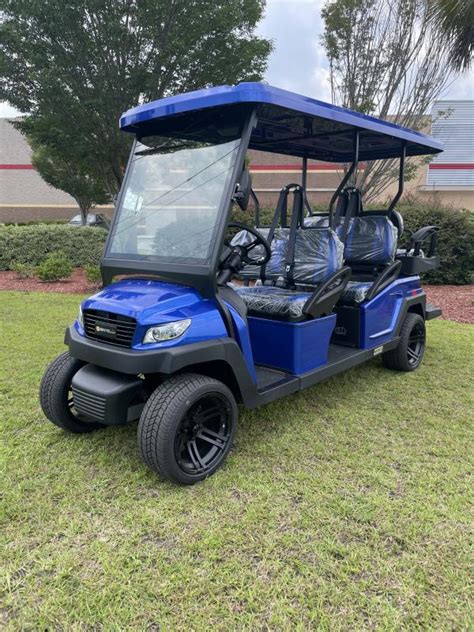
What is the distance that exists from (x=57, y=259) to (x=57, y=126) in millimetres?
2541

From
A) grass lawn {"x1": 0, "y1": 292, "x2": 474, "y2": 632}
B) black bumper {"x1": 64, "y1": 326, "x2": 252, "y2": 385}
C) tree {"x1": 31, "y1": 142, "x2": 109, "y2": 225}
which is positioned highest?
tree {"x1": 31, "y1": 142, "x2": 109, "y2": 225}

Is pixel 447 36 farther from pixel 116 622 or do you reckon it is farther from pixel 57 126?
pixel 116 622

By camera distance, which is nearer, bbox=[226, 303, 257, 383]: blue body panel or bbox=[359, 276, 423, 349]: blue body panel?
bbox=[226, 303, 257, 383]: blue body panel

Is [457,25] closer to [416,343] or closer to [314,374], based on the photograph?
[416,343]

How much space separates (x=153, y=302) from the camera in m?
2.39

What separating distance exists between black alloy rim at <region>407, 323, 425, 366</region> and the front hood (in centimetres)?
258

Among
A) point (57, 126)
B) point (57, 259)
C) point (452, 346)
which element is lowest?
point (452, 346)

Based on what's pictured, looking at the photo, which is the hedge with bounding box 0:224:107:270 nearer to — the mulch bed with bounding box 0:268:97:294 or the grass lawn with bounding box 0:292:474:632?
the mulch bed with bounding box 0:268:97:294

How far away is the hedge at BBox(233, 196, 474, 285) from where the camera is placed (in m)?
8.25

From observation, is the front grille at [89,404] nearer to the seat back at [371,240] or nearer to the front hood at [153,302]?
the front hood at [153,302]

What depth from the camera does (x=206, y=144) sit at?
2.70 meters

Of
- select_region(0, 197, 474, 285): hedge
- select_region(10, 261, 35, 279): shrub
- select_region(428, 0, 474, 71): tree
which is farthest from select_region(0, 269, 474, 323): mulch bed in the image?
select_region(428, 0, 474, 71): tree

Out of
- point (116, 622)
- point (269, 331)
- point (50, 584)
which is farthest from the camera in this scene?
point (269, 331)

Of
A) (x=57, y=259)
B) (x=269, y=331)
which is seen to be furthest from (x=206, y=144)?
(x=57, y=259)
